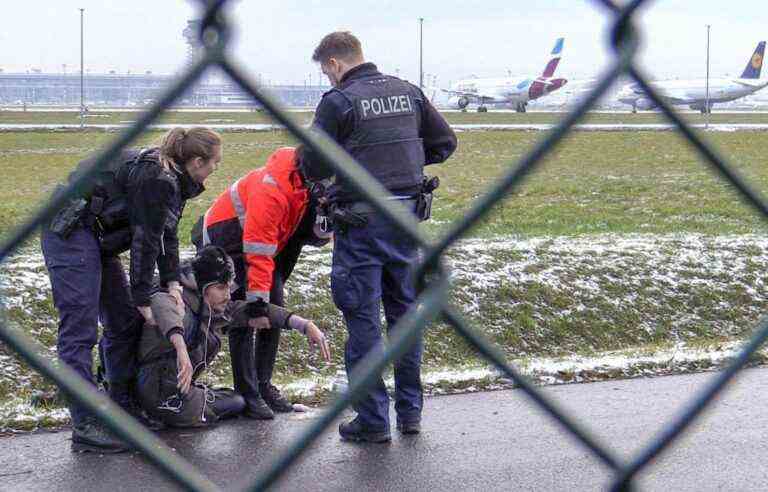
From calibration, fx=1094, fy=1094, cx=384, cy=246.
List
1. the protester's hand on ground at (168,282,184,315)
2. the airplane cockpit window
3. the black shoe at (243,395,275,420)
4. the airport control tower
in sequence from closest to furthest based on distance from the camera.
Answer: the airport control tower → the protester's hand on ground at (168,282,184,315) → the black shoe at (243,395,275,420) → the airplane cockpit window

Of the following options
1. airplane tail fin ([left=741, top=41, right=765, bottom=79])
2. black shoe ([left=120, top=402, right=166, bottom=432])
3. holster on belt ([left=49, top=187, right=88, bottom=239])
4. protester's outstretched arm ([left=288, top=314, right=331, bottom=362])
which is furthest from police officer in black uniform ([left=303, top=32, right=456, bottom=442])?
airplane tail fin ([left=741, top=41, right=765, bottom=79])

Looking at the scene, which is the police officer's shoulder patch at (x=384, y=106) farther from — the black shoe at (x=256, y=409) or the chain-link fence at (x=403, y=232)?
the chain-link fence at (x=403, y=232)

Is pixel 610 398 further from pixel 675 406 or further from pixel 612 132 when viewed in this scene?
pixel 612 132

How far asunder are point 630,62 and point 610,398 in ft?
15.2

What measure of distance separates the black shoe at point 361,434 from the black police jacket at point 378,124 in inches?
40.1

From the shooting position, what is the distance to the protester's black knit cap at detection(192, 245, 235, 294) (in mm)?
4613

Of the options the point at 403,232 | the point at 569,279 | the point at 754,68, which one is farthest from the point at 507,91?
the point at 403,232

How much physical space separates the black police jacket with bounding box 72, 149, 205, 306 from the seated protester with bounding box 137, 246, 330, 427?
19cm

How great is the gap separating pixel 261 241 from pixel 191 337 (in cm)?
52

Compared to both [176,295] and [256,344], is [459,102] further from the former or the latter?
[176,295]

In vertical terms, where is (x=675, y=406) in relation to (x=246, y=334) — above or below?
below

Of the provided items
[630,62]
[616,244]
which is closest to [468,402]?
[616,244]

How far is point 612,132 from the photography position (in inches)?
1130

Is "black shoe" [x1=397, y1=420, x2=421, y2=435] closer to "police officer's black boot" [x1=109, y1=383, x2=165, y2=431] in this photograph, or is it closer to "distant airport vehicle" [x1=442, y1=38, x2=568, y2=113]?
"police officer's black boot" [x1=109, y1=383, x2=165, y2=431]
